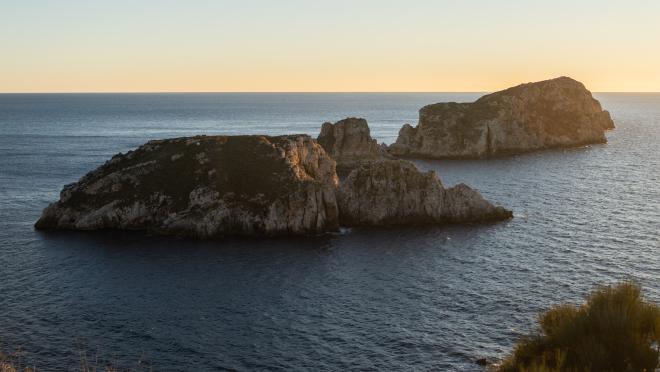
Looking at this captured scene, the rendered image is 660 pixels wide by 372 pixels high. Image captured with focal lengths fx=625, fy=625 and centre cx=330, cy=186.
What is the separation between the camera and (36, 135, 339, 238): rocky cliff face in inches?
3871

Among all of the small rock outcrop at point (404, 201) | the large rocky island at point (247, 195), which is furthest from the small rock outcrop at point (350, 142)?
the small rock outcrop at point (404, 201)

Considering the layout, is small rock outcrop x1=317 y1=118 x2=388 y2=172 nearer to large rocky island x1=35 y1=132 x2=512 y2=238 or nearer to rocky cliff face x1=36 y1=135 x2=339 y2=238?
large rocky island x1=35 y1=132 x2=512 y2=238

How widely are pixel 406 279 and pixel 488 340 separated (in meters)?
19.5

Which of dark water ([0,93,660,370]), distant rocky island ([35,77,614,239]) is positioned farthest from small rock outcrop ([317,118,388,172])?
dark water ([0,93,660,370])

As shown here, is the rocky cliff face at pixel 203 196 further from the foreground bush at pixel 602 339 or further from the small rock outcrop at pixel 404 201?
the foreground bush at pixel 602 339

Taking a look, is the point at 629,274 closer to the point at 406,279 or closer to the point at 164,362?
the point at 406,279

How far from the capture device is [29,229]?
99438mm

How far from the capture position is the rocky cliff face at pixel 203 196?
98.3 metres

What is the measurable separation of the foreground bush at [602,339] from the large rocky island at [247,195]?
66.8 metres

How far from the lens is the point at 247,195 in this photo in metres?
102

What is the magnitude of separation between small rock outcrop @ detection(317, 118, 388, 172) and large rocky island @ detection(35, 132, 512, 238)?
181 ft

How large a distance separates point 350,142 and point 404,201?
67.7 m

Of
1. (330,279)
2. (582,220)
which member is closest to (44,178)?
(330,279)

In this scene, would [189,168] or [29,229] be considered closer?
[29,229]
